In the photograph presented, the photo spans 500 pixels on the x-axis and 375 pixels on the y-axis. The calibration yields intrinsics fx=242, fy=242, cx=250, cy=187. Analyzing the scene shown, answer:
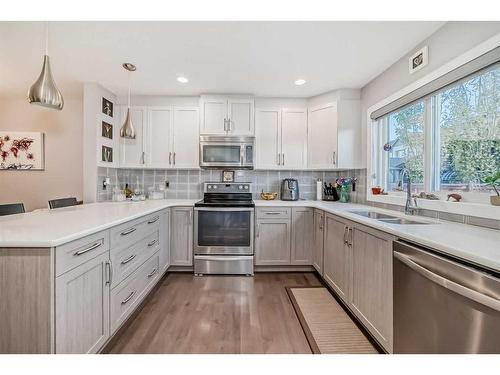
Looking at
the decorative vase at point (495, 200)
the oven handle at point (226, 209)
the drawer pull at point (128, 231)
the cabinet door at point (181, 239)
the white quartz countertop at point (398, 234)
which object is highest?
the decorative vase at point (495, 200)

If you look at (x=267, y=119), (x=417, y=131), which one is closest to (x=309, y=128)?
(x=267, y=119)

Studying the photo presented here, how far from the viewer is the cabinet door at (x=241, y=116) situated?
3.26 metres

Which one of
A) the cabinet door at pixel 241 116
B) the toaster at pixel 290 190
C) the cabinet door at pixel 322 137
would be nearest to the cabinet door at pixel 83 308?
the cabinet door at pixel 241 116

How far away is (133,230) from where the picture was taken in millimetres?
1926

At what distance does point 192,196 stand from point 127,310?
196cm

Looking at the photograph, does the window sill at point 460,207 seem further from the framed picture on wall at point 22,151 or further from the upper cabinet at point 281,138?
the framed picture on wall at point 22,151

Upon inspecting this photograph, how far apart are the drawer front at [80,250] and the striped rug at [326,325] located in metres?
1.53

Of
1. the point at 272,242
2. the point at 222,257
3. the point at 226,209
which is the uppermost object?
the point at 226,209

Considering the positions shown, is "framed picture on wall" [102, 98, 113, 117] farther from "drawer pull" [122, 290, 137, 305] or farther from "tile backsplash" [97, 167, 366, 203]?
"drawer pull" [122, 290, 137, 305]

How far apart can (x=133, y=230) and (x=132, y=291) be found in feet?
1.56

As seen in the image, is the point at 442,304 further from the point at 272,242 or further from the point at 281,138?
the point at 281,138

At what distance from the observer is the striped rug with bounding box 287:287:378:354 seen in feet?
5.44

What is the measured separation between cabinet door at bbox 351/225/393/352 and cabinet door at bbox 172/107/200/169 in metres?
2.31

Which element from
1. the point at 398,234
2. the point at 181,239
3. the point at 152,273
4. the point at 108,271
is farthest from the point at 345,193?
the point at 108,271
